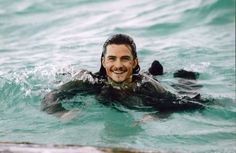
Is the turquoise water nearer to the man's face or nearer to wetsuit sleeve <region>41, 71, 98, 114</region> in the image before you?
wetsuit sleeve <region>41, 71, 98, 114</region>

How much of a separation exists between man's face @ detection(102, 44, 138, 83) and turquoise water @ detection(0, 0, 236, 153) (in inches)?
17.5

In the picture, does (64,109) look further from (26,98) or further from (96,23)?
(96,23)

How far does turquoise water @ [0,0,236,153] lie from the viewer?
603 centimetres

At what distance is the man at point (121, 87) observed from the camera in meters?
7.11

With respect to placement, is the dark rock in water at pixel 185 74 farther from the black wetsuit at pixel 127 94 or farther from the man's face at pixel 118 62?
the man's face at pixel 118 62

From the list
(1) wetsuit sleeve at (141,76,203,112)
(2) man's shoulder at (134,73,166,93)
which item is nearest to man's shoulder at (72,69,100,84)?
(2) man's shoulder at (134,73,166,93)

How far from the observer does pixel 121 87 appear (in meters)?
7.21

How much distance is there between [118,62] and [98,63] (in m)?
3.89

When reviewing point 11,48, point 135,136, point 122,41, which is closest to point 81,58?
point 11,48

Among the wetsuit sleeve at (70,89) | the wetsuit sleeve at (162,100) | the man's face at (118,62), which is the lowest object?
the wetsuit sleeve at (162,100)

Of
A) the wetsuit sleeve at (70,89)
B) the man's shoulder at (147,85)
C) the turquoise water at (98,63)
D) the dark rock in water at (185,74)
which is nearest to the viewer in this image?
the turquoise water at (98,63)

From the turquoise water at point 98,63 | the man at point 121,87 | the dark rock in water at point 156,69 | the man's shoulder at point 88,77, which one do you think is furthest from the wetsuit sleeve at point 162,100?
the dark rock in water at point 156,69

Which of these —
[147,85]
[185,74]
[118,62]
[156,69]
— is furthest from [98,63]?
[118,62]

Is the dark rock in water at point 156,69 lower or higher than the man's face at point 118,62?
lower
